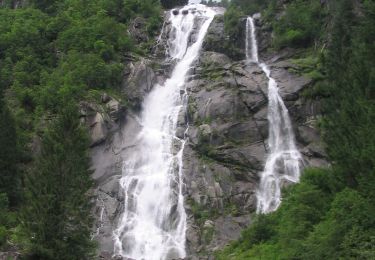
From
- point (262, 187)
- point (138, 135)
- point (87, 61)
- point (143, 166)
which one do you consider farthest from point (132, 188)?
point (87, 61)

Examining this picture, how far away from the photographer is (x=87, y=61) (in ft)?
174

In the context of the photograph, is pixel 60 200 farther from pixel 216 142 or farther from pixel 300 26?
pixel 300 26

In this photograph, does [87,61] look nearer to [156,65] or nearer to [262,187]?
[156,65]

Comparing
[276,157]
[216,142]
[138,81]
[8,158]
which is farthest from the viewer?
[138,81]

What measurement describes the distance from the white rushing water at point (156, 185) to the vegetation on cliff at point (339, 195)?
5.27 metres

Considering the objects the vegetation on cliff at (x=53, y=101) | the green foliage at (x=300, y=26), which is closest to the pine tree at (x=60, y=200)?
the vegetation on cliff at (x=53, y=101)

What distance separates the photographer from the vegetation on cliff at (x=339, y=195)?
2342 cm

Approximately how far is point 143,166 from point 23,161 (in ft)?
32.4

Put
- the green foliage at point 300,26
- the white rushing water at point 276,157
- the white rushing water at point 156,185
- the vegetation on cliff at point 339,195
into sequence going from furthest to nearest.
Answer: the green foliage at point 300,26 → the white rushing water at point 276,157 → the white rushing water at point 156,185 → the vegetation on cliff at point 339,195

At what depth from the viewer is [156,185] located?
43125 mm

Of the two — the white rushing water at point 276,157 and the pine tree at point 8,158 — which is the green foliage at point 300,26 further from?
the pine tree at point 8,158

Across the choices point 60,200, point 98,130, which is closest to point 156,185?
point 98,130

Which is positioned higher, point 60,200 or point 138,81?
point 138,81

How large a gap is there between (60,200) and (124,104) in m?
18.8
